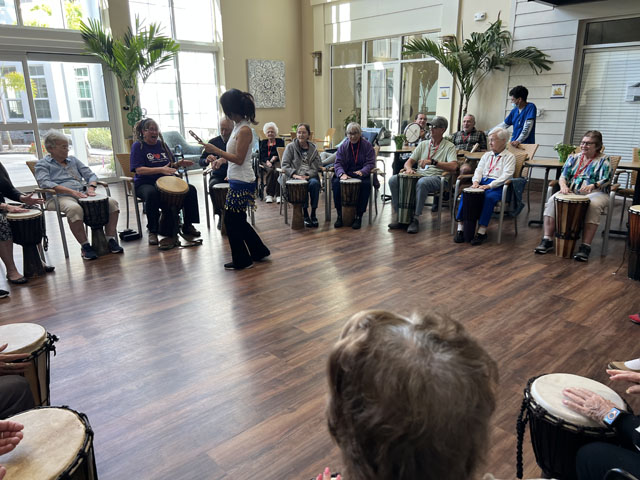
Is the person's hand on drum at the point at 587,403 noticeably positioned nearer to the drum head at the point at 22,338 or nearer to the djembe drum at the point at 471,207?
the drum head at the point at 22,338

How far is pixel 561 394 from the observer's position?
1.41m

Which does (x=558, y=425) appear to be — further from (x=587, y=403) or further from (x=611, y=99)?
(x=611, y=99)

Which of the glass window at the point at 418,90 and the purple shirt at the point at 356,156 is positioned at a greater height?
the glass window at the point at 418,90

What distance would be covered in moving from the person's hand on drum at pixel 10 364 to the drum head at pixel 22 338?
0.03 metres

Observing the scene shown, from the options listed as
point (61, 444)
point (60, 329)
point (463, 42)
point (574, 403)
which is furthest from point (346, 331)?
point (463, 42)

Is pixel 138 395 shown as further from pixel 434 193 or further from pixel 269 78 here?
pixel 269 78

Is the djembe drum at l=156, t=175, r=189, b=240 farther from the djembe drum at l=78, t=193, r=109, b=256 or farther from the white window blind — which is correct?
the white window blind

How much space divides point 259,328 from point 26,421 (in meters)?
1.74

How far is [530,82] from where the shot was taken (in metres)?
7.54

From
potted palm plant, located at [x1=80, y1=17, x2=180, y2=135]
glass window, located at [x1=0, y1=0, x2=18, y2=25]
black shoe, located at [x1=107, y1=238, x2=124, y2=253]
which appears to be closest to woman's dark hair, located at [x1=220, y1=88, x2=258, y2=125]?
black shoe, located at [x1=107, y1=238, x2=124, y2=253]

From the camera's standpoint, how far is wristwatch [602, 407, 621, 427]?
1297mm

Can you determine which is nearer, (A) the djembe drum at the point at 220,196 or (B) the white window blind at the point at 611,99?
(A) the djembe drum at the point at 220,196

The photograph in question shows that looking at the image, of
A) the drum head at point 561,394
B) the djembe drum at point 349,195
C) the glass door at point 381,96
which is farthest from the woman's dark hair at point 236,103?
the glass door at point 381,96

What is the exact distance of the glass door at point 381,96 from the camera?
32.8ft
